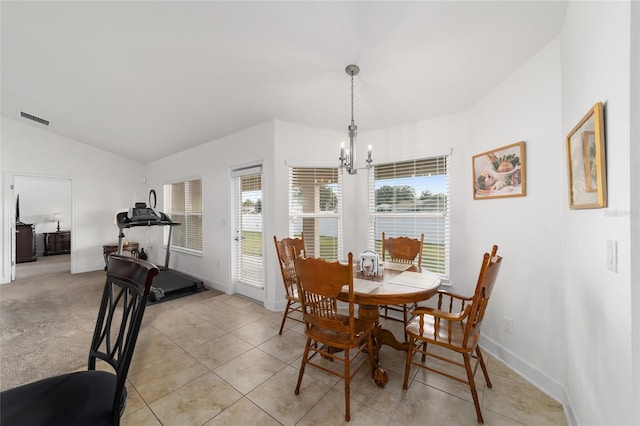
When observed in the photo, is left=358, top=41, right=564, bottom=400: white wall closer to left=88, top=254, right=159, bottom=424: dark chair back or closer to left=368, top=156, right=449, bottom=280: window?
left=368, top=156, right=449, bottom=280: window

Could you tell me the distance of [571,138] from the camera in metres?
1.56

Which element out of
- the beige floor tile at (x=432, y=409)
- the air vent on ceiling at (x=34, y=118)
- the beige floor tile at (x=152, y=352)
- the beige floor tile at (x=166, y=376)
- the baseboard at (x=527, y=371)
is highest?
the air vent on ceiling at (x=34, y=118)

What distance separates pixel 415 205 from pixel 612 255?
7.15 feet

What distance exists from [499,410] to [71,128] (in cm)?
740

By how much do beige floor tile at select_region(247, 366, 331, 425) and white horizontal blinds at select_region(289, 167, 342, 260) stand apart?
181cm

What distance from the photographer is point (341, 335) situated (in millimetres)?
1823

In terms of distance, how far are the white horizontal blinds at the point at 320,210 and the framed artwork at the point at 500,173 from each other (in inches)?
68.2

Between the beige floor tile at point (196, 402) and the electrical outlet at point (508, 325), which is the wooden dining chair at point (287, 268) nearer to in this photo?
the beige floor tile at point (196, 402)

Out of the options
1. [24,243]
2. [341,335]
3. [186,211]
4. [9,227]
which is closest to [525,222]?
[341,335]

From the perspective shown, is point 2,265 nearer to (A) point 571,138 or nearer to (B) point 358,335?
(B) point 358,335

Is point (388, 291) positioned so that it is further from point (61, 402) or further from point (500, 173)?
point (61, 402)

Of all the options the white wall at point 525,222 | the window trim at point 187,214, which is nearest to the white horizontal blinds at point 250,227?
the window trim at point 187,214

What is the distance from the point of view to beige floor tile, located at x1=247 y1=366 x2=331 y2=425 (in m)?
1.70

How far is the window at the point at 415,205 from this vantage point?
120 inches
